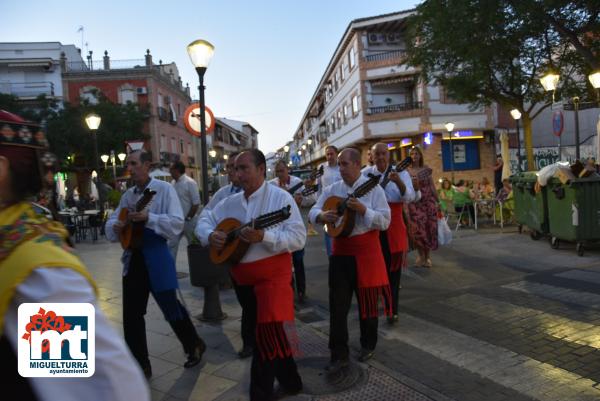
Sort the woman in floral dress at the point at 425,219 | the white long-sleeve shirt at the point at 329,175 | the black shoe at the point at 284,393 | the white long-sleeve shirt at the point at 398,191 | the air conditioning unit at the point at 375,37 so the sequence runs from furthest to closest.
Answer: the air conditioning unit at the point at 375,37
the woman in floral dress at the point at 425,219
the white long-sleeve shirt at the point at 329,175
the white long-sleeve shirt at the point at 398,191
the black shoe at the point at 284,393

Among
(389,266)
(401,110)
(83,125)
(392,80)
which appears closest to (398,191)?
(389,266)

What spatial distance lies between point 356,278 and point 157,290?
5.69 ft

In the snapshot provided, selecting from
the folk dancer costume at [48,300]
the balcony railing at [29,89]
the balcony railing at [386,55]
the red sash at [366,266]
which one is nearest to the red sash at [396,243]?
the red sash at [366,266]

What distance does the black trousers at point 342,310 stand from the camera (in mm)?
4020

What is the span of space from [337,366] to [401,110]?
2554 cm

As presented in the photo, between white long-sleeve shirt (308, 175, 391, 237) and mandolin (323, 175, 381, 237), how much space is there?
0.21ft

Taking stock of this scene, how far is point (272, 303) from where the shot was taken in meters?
3.20

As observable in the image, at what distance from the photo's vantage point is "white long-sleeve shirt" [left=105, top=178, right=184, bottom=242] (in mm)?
4016

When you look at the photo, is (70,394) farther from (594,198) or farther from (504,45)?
(504,45)

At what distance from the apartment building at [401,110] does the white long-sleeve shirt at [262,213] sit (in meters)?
23.6

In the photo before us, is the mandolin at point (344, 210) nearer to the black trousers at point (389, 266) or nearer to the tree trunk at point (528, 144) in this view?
the black trousers at point (389, 266)

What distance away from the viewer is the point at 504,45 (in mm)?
14531

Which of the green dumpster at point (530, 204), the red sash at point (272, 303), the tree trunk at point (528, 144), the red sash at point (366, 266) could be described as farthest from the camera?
the tree trunk at point (528, 144)

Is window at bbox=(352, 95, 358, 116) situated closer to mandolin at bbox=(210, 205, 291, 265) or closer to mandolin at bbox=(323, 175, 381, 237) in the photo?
mandolin at bbox=(323, 175, 381, 237)
